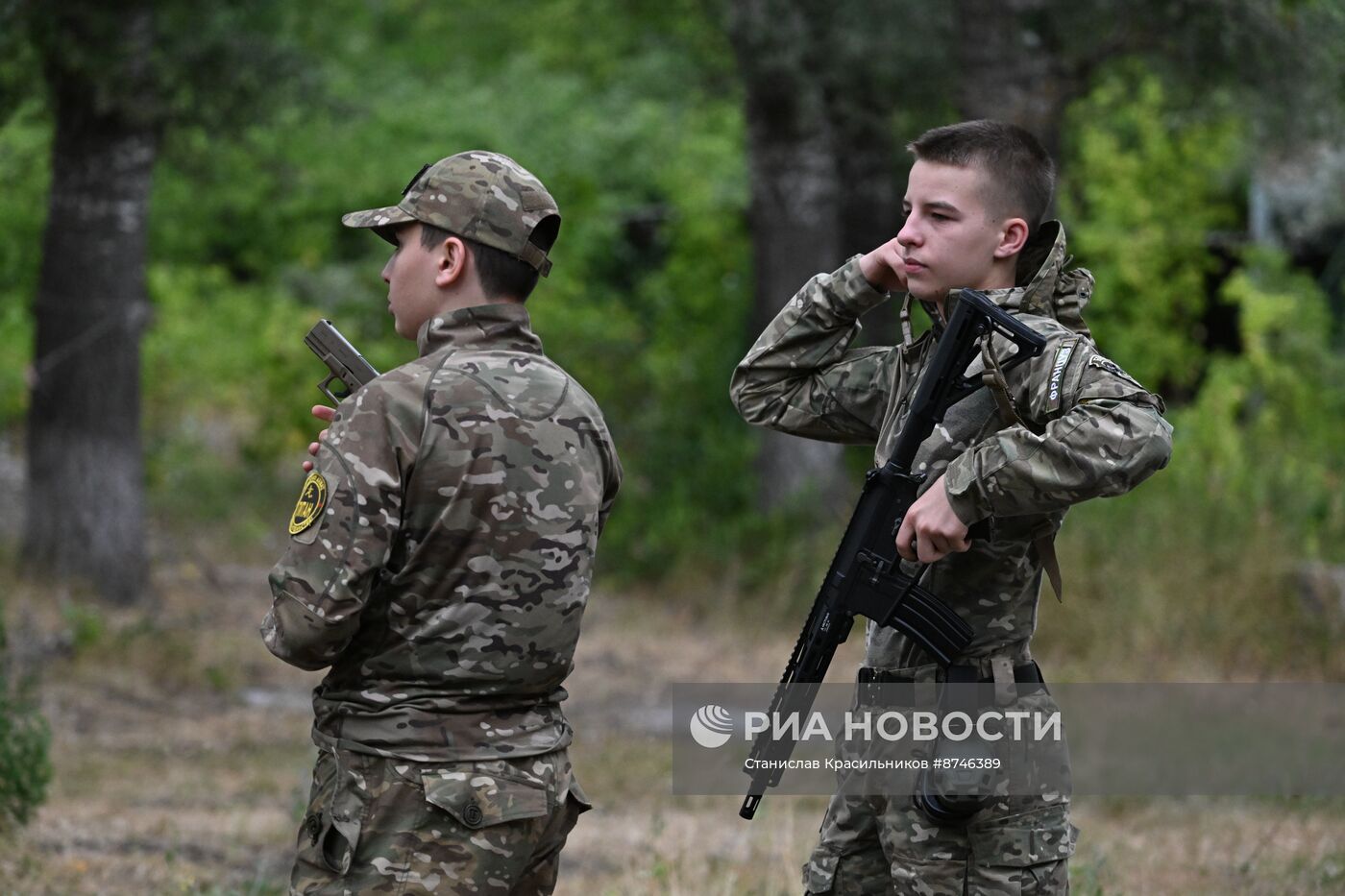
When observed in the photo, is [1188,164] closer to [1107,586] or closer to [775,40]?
[775,40]

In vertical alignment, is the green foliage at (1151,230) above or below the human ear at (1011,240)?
above

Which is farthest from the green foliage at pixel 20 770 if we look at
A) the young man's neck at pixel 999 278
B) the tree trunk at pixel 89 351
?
the tree trunk at pixel 89 351

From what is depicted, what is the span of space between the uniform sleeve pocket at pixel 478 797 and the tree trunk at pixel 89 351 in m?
7.08

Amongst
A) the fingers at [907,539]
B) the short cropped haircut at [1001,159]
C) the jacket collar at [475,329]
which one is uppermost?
the short cropped haircut at [1001,159]

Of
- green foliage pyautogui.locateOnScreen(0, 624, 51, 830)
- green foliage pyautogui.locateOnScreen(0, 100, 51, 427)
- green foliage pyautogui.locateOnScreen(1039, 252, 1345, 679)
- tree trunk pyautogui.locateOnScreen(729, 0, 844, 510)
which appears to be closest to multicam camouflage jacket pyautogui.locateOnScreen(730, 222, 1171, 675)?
green foliage pyautogui.locateOnScreen(0, 624, 51, 830)

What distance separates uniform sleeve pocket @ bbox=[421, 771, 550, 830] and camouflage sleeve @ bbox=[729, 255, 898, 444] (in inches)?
41.4

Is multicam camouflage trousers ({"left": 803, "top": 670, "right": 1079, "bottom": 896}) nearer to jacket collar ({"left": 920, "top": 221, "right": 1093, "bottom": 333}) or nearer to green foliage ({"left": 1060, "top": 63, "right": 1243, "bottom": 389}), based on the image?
jacket collar ({"left": 920, "top": 221, "right": 1093, "bottom": 333})

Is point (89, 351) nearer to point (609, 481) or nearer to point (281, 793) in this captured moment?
point (281, 793)

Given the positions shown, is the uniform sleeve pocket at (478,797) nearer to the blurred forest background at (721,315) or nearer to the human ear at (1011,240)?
the human ear at (1011,240)

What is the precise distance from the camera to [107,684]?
8.20 metres

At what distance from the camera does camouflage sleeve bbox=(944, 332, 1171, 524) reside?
9.09 feet

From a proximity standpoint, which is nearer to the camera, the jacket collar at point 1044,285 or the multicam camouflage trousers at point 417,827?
the multicam camouflage trousers at point 417,827

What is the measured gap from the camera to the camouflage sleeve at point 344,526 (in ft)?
8.66

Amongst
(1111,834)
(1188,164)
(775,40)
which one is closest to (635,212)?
(1188,164)
